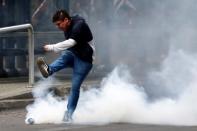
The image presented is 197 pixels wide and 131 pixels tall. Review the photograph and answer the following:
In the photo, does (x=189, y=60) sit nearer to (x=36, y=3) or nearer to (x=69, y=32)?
(x=69, y=32)

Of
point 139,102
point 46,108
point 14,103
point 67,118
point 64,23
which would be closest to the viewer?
point 64,23

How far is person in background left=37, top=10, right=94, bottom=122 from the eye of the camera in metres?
8.41

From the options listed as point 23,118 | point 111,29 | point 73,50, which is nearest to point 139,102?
point 73,50

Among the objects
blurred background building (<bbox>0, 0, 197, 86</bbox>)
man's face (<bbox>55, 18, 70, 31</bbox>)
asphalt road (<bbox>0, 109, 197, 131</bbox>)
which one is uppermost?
blurred background building (<bbox>0, 0, 197, 86</bbox>)

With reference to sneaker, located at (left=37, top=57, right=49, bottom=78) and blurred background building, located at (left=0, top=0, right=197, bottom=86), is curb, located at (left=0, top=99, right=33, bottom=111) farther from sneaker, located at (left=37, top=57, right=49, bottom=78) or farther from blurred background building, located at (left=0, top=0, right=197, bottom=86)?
sneaker, located at (left=37, top=57, right=49, bottom=78)

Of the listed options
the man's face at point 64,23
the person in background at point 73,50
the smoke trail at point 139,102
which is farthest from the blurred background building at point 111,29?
the man's face at point 64,23

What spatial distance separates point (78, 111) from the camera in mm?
8867

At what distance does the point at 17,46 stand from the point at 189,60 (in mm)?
4578

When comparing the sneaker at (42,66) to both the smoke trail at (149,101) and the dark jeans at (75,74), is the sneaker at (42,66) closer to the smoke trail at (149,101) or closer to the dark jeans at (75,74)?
the dark jeans at (75,74)

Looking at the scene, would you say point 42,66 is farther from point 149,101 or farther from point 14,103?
point 14,103

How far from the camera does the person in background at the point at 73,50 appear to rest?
8408mm

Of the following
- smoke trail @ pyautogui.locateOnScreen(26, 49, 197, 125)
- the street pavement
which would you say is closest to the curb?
the street pavement

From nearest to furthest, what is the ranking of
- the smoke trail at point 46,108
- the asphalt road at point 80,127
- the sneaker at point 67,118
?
1. the asphalt road at point 80,127
2. the sneaker at point 67,118
3. the smoke trail at point 46,108

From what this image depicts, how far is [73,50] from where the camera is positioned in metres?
8.61
